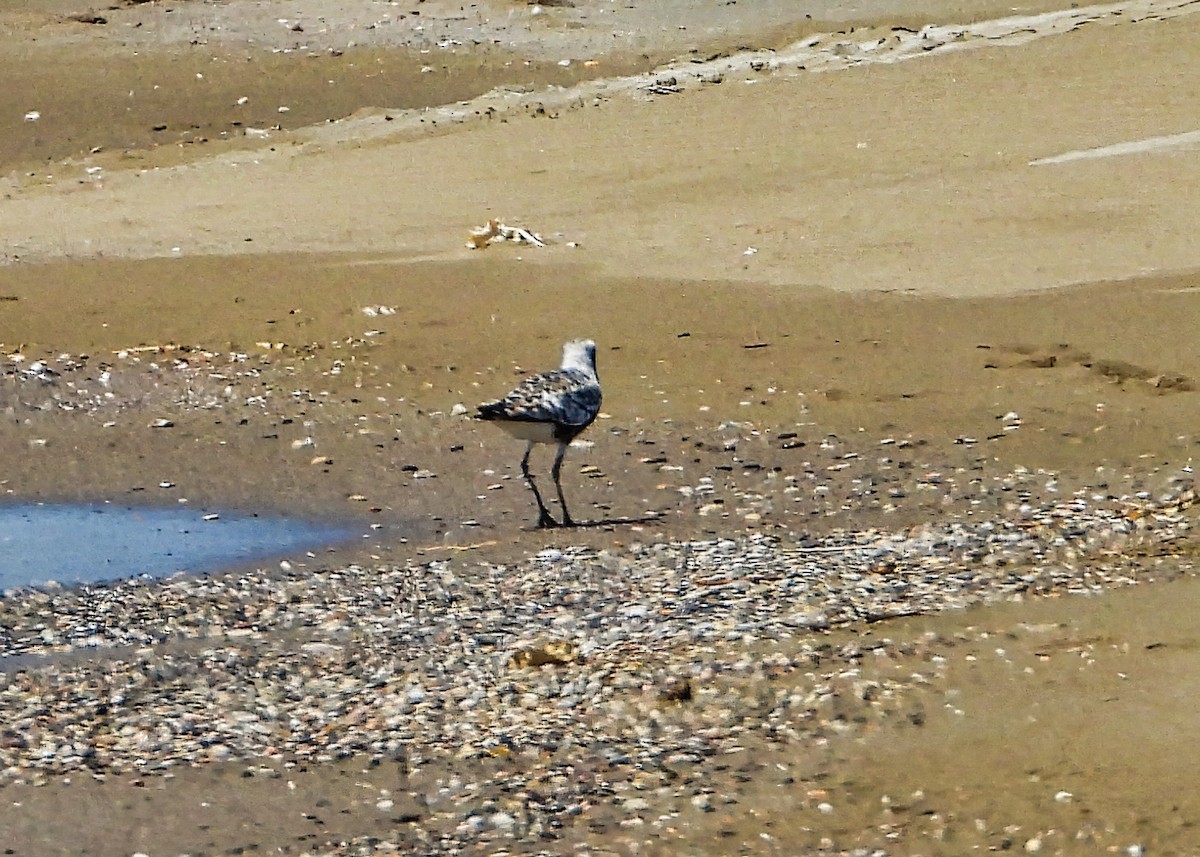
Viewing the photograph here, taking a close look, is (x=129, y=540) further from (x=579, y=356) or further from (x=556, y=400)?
(x=579, y=356)

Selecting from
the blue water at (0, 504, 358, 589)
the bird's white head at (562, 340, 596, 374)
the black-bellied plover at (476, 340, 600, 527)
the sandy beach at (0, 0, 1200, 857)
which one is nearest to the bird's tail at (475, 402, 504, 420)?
the black-bellied plover at (476, 340, 600, 527)

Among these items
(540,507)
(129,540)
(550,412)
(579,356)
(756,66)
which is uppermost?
(756,66)

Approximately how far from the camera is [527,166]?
18391 mm

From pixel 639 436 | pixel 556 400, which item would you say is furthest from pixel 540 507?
pixel 639 436

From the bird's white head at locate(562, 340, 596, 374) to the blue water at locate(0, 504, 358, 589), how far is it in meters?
1.26

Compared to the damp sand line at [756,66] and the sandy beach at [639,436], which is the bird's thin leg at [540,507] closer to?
the sandy beach at [639,436]

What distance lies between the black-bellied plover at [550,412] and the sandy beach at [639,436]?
265 mm

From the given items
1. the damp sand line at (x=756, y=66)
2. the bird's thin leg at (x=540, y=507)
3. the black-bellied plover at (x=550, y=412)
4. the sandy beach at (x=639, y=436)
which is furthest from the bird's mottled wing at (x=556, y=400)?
the damp sand line at (x=756, y=66)

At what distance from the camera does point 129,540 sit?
9562 millimetres

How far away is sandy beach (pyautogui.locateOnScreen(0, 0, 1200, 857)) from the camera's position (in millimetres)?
6102

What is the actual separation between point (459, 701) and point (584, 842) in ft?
4.12

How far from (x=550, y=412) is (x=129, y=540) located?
2003mm

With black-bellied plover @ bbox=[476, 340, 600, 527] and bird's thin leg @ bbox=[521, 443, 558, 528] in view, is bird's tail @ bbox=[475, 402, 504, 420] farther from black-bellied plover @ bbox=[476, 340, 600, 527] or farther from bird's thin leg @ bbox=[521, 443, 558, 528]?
bird's thin leg @ bbox=[521, 443, 558, 528]

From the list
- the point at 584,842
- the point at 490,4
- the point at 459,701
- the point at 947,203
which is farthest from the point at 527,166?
the point at 584,842
